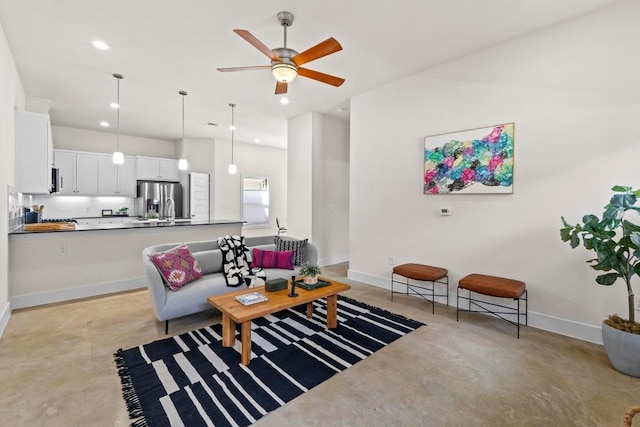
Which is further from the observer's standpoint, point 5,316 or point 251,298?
point 5,316

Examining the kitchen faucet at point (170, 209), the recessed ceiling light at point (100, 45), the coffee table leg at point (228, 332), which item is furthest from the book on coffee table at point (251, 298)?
the kitchen faucet at point (170, 209)

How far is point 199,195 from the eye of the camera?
762cm

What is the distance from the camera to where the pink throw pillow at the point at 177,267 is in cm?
300

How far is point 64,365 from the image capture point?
7.68 ft

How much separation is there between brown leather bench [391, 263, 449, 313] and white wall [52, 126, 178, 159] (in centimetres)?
709

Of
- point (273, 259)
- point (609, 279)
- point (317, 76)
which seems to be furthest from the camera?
point (273, 259)

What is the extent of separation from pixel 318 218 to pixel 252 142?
3.80 m

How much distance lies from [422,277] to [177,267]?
2.75 metres

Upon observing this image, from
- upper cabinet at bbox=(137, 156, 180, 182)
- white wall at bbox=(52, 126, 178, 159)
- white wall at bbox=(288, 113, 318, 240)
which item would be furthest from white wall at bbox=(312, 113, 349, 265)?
white wall at bbox=(52, 126, 178, 159)

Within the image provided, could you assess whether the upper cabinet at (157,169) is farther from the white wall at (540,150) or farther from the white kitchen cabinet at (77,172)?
the white wall at (540,150)

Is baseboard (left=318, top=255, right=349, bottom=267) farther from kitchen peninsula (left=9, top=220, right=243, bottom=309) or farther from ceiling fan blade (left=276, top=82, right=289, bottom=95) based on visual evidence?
ceiling fan blade (left=276, top=82, right=289, bottom=95)

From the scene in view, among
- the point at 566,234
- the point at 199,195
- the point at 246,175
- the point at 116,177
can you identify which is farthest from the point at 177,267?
the point at 246,175

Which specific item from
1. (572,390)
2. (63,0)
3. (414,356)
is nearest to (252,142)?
(63,0)

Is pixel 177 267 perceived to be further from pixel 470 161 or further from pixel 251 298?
pixel 470 161
